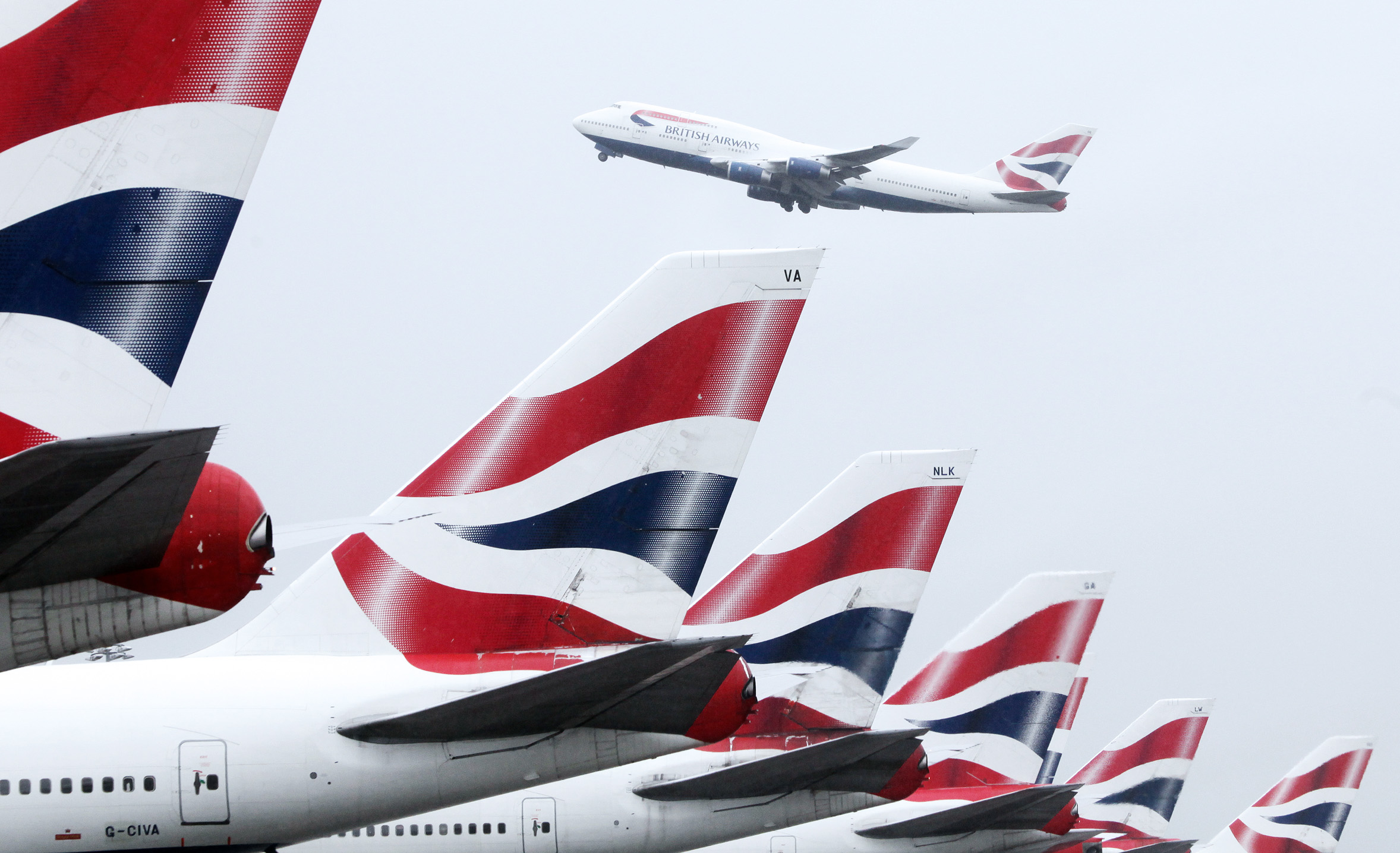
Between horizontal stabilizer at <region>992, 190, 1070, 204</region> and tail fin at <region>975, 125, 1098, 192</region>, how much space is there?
0.86 meters

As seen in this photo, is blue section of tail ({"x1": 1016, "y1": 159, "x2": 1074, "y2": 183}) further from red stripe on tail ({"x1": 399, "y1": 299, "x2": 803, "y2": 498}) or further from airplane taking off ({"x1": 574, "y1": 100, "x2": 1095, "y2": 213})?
red stripe on tail ({"x1": 399, "y1": 299, "x2": 803, "y2": 498})

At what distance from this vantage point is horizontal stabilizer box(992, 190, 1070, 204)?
2069 inches

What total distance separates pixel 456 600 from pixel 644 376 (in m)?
→ 2.40

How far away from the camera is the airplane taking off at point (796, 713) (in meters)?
12.4

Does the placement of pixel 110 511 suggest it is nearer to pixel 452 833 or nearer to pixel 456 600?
pixel 456 600

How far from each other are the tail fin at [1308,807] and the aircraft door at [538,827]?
23.9 metres

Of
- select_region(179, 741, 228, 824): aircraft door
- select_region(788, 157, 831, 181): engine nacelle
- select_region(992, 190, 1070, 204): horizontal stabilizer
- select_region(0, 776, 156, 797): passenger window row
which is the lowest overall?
select_region(0, 776, 156, 797): passenger window row

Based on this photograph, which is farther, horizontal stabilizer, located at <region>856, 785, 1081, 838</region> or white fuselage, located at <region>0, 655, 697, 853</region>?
horizontal stabilizer, located at <region>856, 785, 1081, 838</region>

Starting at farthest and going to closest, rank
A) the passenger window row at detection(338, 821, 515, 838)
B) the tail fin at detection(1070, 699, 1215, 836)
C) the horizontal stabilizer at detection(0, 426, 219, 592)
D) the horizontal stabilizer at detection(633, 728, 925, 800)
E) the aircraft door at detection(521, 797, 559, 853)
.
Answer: the tail fin at detection(1070, 699, 1215, 836) < the horizontal stabilizer at detection(633, 728, 925, 800) < the aircraft door at detection(521, 797, 559, 853) < the passenger window row at detection(338, 821, 515, 838) < the horizontal stabilizer at detection(0, 426, 219, 592)

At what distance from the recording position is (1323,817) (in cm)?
3133

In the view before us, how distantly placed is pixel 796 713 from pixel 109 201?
34.1 feet

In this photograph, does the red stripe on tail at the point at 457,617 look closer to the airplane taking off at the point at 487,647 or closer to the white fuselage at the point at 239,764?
the airplane taking off at the point at 487,647

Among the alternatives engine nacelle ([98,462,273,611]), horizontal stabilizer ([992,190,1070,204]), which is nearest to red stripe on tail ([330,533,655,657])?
engine nacelle ([98,462,273,611])

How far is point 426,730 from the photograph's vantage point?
922 centimetres
